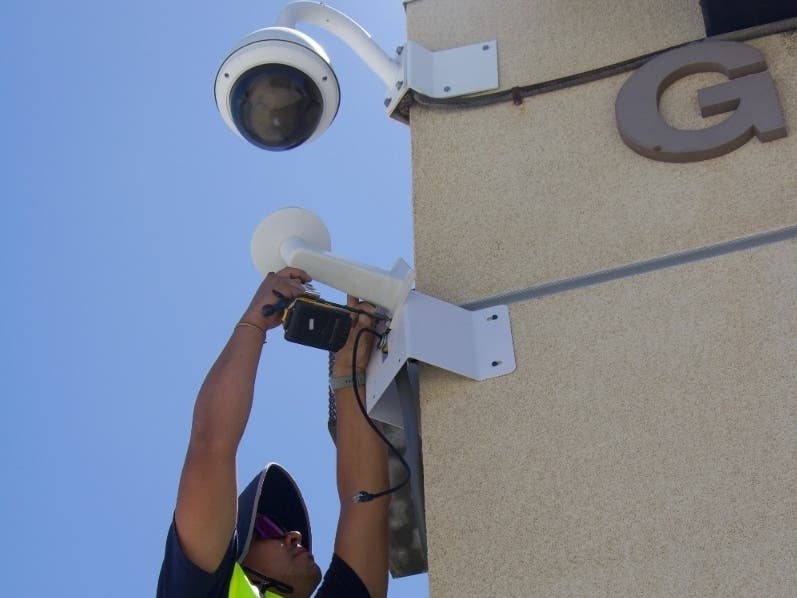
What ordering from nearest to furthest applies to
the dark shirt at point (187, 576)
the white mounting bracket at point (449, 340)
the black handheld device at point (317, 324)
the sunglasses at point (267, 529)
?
the white mounting bracket at point (449, 340)
the dark shirt at point (187, 576)
the black handheld device at point (317, 324)
the sunglasses at point (267, 529)

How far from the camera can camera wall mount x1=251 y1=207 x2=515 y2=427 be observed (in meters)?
2.48

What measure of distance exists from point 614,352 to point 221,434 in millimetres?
938

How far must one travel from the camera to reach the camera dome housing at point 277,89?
2895mm

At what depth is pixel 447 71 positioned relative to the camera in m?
3.26

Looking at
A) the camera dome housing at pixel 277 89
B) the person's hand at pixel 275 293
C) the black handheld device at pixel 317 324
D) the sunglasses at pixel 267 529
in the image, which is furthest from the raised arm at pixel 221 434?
the sunglasses at pixel 267 529

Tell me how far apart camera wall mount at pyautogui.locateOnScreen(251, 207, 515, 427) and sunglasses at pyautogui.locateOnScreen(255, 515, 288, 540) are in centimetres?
67

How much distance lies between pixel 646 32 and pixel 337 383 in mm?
1244

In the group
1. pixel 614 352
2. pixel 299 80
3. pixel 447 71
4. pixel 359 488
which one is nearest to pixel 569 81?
pixel 447 71

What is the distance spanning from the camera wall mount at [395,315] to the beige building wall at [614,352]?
5 cm

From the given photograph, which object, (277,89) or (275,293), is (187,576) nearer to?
(275,293)

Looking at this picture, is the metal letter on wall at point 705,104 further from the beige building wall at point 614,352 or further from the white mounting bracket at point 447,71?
the white mounting bracket at point 447,71

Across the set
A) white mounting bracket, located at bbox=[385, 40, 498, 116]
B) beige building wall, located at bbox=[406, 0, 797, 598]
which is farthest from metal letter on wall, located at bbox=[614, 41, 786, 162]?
white mounting bracket, located at bbox=[385, 40, 498, 116]

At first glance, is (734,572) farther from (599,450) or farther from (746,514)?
(599,450)

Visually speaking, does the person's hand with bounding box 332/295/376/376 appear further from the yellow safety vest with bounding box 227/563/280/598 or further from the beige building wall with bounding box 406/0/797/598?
the yellow safety vest with bounding box 227/563/280/598
